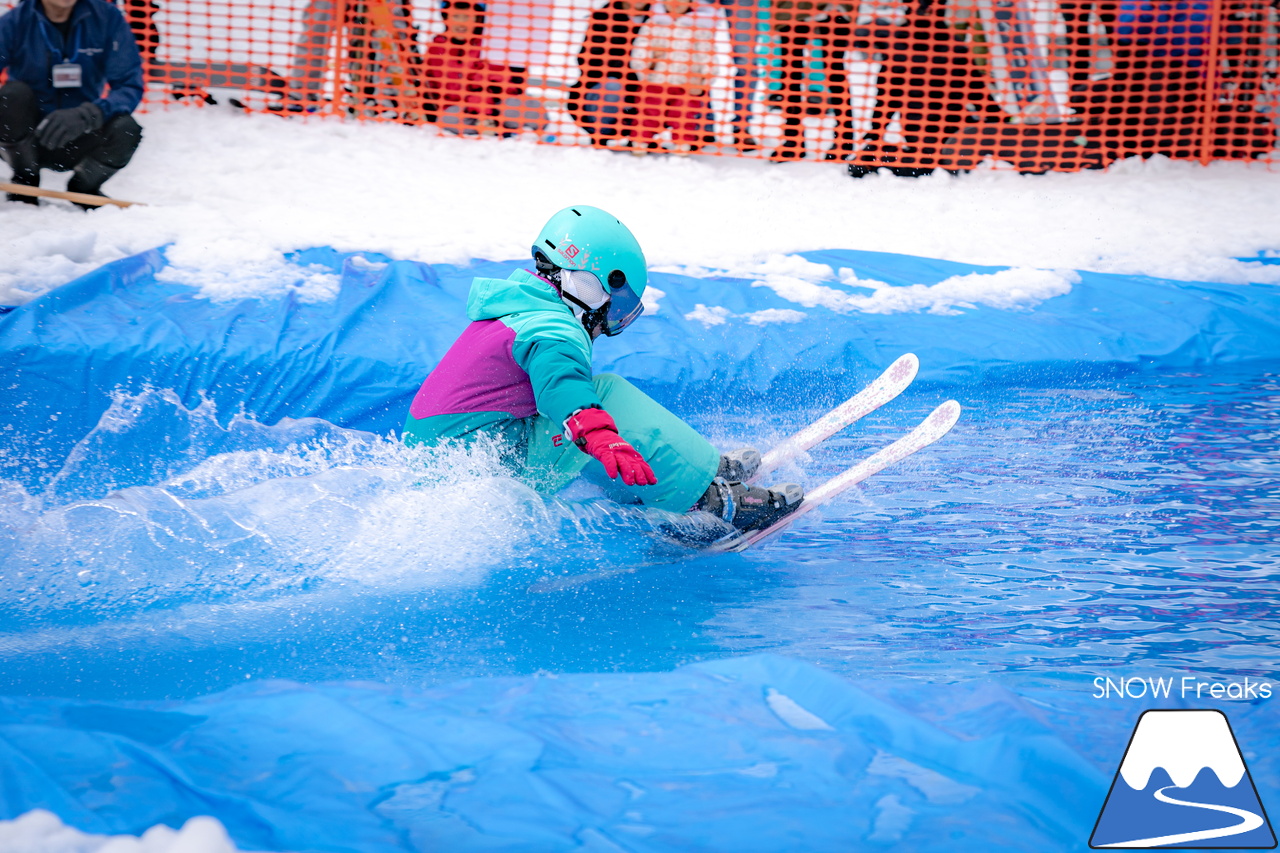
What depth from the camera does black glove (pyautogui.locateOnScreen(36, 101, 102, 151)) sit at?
5.54 metres

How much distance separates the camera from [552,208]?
612cm

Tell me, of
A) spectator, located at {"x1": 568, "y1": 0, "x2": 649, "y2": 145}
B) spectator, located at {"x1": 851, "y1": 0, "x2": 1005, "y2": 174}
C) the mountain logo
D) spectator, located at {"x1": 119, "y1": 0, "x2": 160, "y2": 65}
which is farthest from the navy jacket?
the mountain logo

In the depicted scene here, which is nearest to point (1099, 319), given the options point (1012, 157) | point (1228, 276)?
point (1228, 276)

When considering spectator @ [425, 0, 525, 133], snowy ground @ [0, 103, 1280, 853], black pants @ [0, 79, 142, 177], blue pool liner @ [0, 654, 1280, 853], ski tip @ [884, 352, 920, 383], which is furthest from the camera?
spectator @ [425, 0, 525, 133]

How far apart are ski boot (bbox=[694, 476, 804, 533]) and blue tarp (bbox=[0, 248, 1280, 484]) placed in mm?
1088

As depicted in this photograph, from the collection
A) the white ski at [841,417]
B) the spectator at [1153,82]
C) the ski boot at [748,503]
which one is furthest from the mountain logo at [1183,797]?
the spectator at [1153,82]

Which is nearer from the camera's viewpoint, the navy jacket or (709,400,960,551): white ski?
(709,400,960,551): white ski

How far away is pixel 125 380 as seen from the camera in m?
3.73

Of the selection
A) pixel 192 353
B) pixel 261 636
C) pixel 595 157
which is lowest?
pixel 261 636

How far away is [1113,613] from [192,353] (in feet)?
10.9

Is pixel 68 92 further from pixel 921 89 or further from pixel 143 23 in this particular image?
pixel 921 89

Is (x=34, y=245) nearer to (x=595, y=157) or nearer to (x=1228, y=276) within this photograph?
(x=595, y=157)

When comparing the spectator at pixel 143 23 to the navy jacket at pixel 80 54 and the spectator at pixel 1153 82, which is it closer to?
the navy jacket at pixel 80 54

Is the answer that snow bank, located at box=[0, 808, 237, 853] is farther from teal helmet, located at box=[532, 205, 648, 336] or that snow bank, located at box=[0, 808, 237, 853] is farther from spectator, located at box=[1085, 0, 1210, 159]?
spectator, located at box=[1085, 0, 1210, 159]
